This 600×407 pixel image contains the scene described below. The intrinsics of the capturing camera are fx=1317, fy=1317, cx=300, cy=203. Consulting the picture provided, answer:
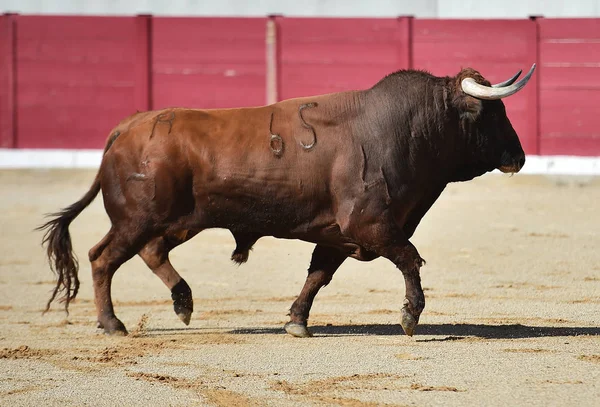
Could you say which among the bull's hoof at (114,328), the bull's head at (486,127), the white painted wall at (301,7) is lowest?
the bull's hoof at (114,328)

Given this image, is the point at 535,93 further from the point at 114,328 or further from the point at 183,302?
the point at 114,328

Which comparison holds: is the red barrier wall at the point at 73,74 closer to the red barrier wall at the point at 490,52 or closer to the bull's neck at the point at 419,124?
the red barrier wall at the point at 490,52

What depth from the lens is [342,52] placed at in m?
14.1

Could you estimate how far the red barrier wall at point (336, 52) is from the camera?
551 inches

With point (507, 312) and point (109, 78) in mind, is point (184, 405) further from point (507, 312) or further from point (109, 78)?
point (109, 78)

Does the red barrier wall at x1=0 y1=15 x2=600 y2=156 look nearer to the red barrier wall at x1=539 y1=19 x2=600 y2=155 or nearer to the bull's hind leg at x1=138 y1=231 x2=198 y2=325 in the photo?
the red barrier wall at x1=539 y1=19 x2=600 y2=155

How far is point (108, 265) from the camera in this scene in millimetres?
6180

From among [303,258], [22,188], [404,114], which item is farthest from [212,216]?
[22,188]

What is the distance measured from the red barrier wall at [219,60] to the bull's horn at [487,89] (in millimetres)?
7636

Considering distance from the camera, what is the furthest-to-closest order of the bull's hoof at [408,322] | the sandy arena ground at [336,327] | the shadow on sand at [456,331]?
the shadow on sand at [456,331] < the bull's hoof at [408,322] < the sandy arena ground at [336,327]

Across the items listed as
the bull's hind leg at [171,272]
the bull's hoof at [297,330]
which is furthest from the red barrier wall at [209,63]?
the bull's hoof at [297,330]

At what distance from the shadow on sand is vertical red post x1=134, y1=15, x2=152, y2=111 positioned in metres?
8.24

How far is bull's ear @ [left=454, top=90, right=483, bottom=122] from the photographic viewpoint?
6.08m

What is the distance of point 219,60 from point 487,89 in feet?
27.9
